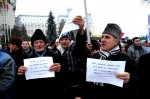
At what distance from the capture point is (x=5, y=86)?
13.1 feet

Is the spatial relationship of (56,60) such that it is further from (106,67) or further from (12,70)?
(106,67)

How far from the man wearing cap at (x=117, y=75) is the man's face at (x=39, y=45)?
0.89m

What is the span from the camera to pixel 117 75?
11.3ft

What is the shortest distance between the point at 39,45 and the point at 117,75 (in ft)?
4.41

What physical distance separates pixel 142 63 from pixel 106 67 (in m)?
0.58

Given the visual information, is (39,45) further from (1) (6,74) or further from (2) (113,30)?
(2) (113,30)

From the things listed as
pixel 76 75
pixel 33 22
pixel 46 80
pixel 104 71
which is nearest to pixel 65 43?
pixel 76 75

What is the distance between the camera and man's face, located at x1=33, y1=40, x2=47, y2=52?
4.28 meters

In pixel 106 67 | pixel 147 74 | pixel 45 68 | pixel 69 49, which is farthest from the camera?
pixel 69 49

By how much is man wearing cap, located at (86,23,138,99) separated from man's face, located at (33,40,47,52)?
34.9 inches

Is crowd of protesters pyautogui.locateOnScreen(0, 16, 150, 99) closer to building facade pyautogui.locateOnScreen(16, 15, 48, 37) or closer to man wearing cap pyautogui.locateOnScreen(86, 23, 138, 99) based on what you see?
man wearing cap pyautogui.locateOnScreen(86, 23, 138, 99)

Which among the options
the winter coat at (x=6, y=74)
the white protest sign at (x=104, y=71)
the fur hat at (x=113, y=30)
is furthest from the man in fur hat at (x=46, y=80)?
the white protest sign at (x=104, y=71)

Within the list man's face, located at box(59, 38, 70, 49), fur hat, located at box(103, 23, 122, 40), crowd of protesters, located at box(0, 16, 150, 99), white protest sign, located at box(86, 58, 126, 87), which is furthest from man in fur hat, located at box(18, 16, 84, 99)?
man's face, located at box(59, 38, 70, 49)

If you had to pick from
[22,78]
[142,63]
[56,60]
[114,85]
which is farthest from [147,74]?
[22,78]
